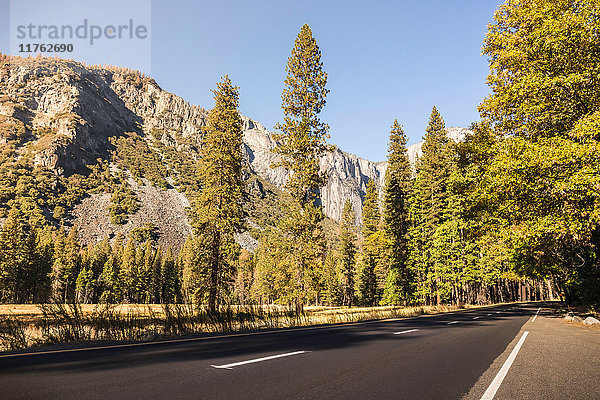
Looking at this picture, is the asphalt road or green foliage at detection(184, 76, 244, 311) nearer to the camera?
the asphalt road

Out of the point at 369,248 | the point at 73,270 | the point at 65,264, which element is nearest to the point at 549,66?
the point at 369,248

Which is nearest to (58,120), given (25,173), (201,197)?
(25,173)

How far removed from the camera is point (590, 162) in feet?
44.3

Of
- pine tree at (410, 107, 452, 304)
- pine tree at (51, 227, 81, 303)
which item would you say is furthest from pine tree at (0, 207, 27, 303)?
pine tree at (410, 107, 452, 304)

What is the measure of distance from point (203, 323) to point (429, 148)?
41.6m

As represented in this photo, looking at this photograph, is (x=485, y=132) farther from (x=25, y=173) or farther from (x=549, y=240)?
(x=25, y=173)

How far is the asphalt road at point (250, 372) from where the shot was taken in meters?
4.03

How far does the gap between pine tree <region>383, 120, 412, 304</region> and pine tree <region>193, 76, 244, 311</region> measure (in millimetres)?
23877

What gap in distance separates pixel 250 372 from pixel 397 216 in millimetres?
43459

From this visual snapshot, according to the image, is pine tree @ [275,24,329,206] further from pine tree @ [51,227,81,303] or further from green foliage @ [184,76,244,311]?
pine tree @ [51,227,81,303]

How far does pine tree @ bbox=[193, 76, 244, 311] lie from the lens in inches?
1133

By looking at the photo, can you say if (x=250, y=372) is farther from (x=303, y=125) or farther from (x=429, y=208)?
(x=429, y=208)

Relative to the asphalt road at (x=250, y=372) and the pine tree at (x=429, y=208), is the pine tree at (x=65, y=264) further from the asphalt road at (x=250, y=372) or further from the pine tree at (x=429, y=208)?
the asphalt road at (x=250, y=372)

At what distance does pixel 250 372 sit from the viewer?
16.5 ft
